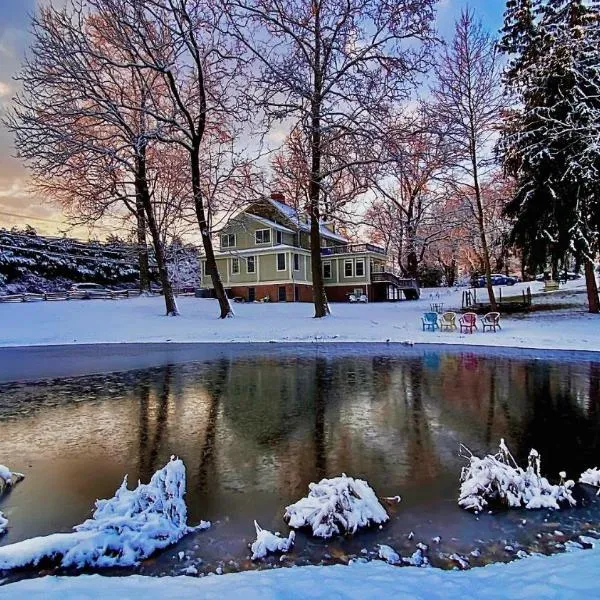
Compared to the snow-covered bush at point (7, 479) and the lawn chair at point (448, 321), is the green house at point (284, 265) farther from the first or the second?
the snow-covered bush at point (7, 479)

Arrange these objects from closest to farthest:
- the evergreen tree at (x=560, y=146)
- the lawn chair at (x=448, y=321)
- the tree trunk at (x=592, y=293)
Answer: the evergreen tree at (x=560, y=146) < the lawn chair at (x=448, y=321) < the tree trunk at (x=592, y=293)

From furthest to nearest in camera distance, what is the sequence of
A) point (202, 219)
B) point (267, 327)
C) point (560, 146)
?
point (202, 219) → point (267, 327) → point (560, 146)

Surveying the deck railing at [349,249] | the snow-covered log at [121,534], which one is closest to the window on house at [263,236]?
the deck railing at [349,249]

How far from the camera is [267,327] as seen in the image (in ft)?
70.1

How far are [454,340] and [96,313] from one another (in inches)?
783

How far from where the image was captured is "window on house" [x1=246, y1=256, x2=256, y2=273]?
3809 cm

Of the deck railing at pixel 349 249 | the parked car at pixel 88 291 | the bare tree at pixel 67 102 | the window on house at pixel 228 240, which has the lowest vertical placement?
the parked car at pixel 88 291

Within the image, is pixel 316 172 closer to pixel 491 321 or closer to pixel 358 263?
pixel 491 321

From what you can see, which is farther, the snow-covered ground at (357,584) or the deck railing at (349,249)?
the deck railing at (349,249)

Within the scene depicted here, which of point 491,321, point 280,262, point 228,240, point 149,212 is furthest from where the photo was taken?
point 228,240

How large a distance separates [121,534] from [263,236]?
3545 centimetres

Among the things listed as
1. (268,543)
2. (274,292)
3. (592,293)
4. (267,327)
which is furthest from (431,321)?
(274,292)

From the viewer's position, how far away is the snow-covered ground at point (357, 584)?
286cm

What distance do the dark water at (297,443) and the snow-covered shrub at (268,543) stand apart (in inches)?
4.0
